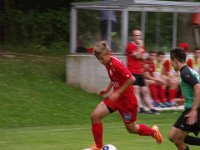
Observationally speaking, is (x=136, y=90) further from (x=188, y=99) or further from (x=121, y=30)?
(x=188, y=99)

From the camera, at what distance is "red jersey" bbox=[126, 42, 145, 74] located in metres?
16.3

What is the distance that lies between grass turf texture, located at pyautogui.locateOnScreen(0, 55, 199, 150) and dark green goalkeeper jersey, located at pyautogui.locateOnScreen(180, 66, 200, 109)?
219 cm

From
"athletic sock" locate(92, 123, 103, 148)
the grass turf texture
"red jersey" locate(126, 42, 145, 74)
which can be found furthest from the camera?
"red jersey" locate(126, 42, 145, 74)

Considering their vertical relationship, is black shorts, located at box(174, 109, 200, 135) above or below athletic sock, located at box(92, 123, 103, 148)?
above

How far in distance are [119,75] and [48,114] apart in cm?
627

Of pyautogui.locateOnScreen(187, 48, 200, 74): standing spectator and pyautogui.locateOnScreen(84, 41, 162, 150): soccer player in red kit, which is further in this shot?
pyautogui.locateOnScreen(187, 48, 200, 74): standing spectator

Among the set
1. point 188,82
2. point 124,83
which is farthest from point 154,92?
point 188,82

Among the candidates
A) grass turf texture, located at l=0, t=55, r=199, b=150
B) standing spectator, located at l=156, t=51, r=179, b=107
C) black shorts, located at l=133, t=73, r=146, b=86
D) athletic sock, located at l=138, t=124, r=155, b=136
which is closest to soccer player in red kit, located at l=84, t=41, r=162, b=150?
athletic sock, located at l=138, t=124, r=155, b=136

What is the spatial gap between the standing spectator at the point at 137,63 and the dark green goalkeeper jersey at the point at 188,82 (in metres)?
7.30

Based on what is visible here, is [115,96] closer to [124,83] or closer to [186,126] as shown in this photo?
[124,83]

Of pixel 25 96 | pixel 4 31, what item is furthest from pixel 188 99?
pixel 4 31


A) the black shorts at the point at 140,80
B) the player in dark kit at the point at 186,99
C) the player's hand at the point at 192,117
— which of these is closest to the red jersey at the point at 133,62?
the black shorts at the point at 140,80

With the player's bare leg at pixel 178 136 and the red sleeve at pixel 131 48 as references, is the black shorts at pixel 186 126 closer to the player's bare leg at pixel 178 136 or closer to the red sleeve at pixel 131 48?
the player's bare leg at pixel 178 136

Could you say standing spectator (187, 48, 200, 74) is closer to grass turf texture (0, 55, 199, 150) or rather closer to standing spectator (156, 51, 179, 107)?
standing spectator (156, 51, 179, 107)
